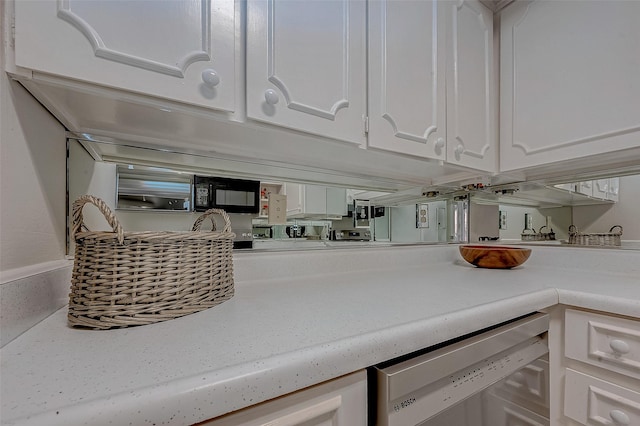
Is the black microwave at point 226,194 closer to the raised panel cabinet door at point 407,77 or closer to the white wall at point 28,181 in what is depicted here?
the white wall at point 28,181

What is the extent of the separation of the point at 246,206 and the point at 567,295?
975 millimetres

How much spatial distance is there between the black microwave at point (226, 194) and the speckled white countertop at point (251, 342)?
191mm

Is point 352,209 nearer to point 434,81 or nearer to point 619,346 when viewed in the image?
point 434,81

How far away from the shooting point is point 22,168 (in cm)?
47

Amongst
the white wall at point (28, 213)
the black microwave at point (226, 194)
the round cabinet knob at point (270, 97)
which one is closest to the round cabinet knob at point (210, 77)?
the round cabinet knob at point (270, 97)

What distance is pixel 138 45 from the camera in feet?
1.66

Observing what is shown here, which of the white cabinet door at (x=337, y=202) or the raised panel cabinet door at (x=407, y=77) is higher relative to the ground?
the raised panel cabinet door at (x=407, y=77)

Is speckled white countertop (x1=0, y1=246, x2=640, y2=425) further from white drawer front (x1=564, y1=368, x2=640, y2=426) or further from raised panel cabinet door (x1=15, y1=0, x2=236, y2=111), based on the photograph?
raised panel cabinet door (x1=15, y1=0, x2=236, y2=111)

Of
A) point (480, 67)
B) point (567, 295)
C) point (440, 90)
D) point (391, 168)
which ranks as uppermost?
point (480, 67)

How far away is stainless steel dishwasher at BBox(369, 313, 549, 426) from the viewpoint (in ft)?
1.43

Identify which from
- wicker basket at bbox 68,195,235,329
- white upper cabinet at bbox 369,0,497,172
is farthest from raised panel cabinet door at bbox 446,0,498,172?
wicker basket at bbox 68,195,235,329

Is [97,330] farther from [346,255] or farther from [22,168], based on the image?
[346,255]

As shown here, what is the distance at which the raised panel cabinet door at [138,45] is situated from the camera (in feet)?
1.42

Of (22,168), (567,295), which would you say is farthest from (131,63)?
(567,295)
